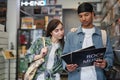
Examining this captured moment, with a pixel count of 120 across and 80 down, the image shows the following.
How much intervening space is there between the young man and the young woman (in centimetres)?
39

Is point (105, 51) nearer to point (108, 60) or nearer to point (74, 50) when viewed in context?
point (108, 60)

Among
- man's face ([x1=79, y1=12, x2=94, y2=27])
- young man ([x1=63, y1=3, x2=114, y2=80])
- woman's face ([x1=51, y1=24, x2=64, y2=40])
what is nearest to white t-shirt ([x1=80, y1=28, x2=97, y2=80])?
young man ([x1=63, y1=3, x2=114, y2=80])

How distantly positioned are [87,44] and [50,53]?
56 cm

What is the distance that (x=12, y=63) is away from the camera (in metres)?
6.43

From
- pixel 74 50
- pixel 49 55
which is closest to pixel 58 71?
pixel 49 55

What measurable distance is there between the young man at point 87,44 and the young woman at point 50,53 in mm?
386

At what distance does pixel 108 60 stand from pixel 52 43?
0.75m

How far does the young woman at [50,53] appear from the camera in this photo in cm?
276

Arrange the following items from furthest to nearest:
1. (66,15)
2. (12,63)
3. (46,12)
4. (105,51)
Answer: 1. (66,15)
2. (46,12)
3. (12,63)
4. (105,51)

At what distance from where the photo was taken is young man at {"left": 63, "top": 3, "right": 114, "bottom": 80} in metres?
2.28

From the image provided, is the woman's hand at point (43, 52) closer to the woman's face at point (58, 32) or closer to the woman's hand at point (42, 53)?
the woman's hand at point (42, 53)

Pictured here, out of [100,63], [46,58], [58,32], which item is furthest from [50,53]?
[100,63]

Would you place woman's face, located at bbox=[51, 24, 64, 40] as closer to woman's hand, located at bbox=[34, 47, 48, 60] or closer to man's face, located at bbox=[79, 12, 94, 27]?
woman's hand, located at bbox=[34, 47, 48, 60]

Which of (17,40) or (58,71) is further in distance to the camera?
(17,40)
